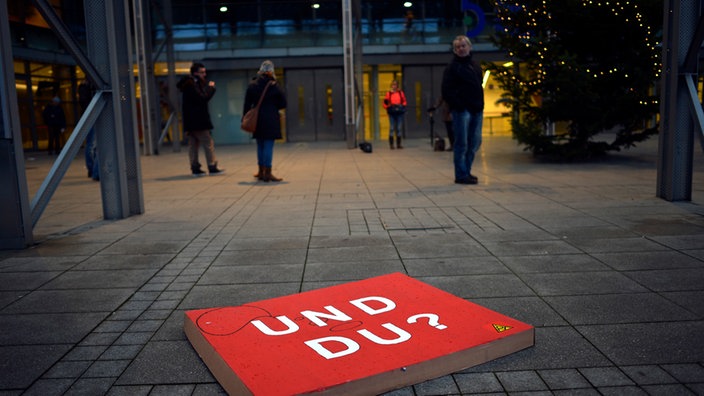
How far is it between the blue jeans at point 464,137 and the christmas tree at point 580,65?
2.33 meters

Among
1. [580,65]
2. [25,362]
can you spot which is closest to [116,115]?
[25,362]

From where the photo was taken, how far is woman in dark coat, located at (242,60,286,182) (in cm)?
986

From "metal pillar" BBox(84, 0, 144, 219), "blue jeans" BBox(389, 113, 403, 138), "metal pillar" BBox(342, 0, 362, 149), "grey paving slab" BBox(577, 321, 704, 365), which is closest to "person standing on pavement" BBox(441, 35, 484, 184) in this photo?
"metal pillar" BBox(84, 0, 144, 219)

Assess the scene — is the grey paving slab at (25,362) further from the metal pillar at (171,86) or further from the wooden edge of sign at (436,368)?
the metal pillar at (171,86)

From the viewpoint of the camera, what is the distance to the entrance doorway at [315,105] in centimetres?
2467

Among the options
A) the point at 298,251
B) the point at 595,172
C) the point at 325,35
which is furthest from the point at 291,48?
the point at 298,251

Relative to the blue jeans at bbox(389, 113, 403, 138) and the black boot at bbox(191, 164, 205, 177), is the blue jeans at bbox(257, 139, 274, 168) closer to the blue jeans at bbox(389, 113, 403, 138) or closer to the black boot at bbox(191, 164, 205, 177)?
the black boot at bbox(191, 164, 205, 177)

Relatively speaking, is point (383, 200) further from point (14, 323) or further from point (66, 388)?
point (66, 388)

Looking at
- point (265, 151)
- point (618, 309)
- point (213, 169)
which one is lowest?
point (618, 309)

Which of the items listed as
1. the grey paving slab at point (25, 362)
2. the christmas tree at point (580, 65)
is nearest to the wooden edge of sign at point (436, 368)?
the grey paving slab at point (25, 362)

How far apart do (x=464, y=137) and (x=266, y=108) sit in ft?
10.3

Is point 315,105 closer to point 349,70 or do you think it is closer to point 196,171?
point 349,70

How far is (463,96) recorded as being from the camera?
8.84 m

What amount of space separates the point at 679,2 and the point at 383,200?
3.89m
